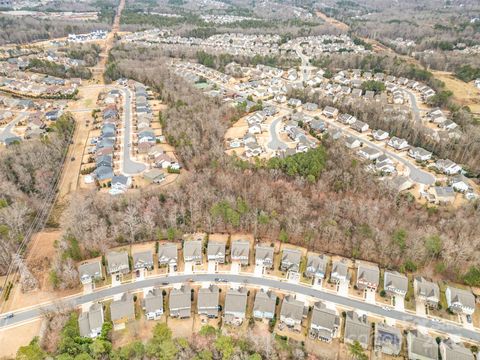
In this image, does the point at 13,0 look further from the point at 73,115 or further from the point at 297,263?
the point at 297,263

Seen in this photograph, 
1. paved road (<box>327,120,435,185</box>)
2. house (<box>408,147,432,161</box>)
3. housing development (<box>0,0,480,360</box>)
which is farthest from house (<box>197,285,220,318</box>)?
house (<box>408,147,432,161</box>)

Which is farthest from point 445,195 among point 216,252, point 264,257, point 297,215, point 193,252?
point 193,252

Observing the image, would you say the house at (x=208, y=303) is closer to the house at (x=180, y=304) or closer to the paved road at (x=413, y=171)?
the house at (x=180, y=304)

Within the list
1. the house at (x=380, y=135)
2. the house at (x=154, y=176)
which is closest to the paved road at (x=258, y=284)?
the house at (x=154, y=176)

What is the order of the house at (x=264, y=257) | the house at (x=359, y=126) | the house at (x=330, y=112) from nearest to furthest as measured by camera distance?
the house at (x=264, y=257) < the house at (x=359, y=126) < the house at (x=330, y=112)

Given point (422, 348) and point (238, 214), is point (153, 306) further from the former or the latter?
point (422, 348)

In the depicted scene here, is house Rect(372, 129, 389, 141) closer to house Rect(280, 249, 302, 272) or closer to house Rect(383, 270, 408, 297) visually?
house Rect(383, 270, 408, 297)

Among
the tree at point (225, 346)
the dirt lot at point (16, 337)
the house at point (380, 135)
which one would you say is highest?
the house at point (380, 135)
